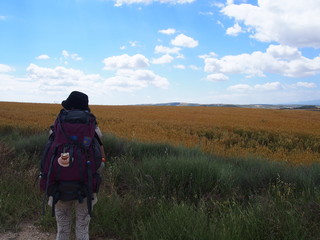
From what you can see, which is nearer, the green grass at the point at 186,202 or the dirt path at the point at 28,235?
the green grass at the point at 186,202

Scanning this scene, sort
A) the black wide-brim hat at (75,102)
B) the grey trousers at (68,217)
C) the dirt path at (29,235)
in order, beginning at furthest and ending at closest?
the dirt path at (29,235) → the grey trousers at (68,217) → the black wide-brim hat at (75,102)

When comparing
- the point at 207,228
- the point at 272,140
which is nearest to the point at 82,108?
the point at 207,228

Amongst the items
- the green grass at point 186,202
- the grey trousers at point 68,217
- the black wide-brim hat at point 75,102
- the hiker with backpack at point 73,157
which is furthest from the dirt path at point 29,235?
the black wide-brim hat at point 75,102

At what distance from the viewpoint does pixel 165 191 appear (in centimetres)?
537

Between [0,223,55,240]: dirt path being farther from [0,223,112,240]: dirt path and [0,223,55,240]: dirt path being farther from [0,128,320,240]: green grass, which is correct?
[0,128,320,240]: green grass

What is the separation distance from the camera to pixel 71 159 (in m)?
3.01

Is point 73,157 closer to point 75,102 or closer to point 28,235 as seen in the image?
point 75,102

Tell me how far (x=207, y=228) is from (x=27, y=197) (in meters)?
3.32

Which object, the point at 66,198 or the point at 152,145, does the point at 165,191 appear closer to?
the point at 66,198

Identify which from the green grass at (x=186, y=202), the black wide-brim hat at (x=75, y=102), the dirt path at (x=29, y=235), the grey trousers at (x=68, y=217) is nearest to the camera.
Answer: the black wide-brim hat at (x=75, y=102)

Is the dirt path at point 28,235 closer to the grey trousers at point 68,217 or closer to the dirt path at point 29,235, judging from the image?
the dirt path at point 29,235

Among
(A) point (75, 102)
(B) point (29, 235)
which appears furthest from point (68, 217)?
(A) point (75, 102)

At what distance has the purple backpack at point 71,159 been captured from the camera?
305cm

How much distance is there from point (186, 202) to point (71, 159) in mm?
2597
